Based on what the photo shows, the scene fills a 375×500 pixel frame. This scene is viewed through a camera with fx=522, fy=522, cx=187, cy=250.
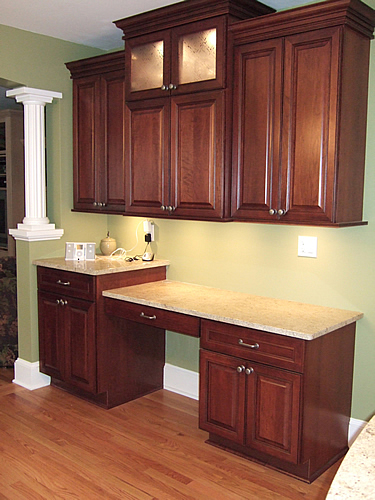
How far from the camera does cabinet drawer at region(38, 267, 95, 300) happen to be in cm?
349

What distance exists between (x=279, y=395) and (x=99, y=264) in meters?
1.65

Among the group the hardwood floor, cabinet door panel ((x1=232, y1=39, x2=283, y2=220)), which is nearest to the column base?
the hardwood floor

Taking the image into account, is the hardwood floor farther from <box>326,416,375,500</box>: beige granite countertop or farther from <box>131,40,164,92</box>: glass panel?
<box>131,40,164,92</box>: glass panel

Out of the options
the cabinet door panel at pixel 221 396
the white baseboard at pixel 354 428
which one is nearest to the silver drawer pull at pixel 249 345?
the cabinet door panel at pixel 221 396

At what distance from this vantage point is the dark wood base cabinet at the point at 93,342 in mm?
3502

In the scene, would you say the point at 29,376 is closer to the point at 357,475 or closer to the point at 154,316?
the point at 154,316

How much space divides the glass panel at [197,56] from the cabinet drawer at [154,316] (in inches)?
54.2

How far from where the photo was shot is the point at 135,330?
371 cm

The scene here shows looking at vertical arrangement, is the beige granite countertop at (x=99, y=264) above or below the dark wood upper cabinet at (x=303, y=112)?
below

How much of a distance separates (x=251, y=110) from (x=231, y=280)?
1.14 meters

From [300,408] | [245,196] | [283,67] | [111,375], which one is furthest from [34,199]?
[300,408]

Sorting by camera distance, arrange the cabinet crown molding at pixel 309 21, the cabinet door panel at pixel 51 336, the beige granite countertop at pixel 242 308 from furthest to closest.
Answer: the cabinet door panel at pixel 51 336
the beige granite countertop at pixel 242 308
the cabinet crown molding at pixel 309 21

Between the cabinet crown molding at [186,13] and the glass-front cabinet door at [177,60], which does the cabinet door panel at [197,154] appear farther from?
the cabinet crown molding at [186,13]

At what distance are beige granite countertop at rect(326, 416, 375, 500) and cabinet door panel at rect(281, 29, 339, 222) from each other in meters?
1.53
